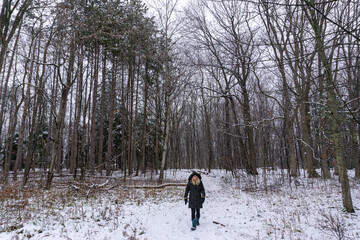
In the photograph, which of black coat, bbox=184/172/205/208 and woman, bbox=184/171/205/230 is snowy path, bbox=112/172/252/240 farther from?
black coat, bbox=184/172/205/208

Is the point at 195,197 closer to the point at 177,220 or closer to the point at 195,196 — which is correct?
the point at 195,196

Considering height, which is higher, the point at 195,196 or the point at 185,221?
the point at 195,196

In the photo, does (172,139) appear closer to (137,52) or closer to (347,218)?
(137,52)

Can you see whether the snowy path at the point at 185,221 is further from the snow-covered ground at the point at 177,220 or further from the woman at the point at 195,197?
the woman at the point at 195,197

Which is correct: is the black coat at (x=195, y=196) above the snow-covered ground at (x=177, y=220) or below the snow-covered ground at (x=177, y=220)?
above

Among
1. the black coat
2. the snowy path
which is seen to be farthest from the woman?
the snowy path

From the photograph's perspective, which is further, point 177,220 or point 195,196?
point 177,220

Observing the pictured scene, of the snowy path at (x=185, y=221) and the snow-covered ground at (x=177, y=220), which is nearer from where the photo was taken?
the snow-covered ground at (x=177, y=220)

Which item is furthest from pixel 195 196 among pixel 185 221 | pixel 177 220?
pixel 177 220

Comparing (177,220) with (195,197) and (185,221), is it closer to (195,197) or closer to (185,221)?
(185,221)

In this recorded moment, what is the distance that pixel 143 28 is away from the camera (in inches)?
650

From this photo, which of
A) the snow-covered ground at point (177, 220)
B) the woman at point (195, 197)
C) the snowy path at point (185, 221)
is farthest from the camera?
the woman at point (195, 197)

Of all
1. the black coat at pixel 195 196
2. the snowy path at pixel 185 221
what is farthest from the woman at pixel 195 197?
the snowy path at pixel 185 221

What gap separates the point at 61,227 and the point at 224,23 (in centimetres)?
1401
